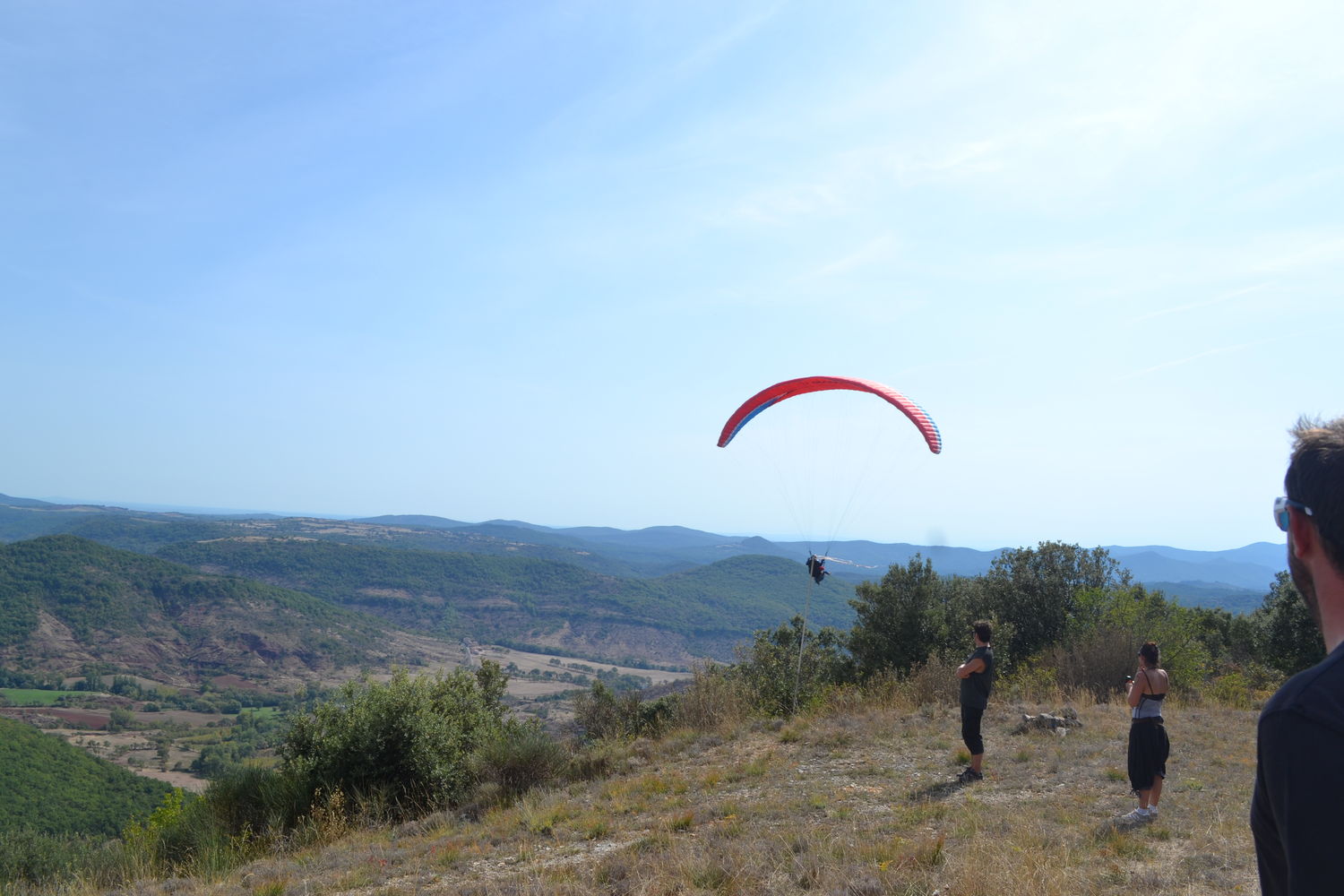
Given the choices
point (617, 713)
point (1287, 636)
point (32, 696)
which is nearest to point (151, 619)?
point (32, 696)

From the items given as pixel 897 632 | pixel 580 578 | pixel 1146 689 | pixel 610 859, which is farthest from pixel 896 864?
pixel 580 578

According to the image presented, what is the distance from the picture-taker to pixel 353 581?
12694cm

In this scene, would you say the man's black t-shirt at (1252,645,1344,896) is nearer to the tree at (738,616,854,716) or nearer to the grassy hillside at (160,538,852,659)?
the tree at (738,616,854,716)

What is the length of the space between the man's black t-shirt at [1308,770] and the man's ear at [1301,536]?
0.31 meters

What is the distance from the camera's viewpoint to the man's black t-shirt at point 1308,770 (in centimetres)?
116

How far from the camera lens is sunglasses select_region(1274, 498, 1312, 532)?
1495 millimetres

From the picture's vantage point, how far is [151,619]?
8662 centimetres

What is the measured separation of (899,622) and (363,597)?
11858 cm

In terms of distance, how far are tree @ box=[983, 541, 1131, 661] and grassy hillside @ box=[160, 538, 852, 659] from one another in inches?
3286

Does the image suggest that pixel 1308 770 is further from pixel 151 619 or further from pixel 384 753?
pixel 151 619

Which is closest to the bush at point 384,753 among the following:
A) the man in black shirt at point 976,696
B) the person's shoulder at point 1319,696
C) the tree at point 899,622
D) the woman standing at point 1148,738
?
the man in black shirt at point 976,696

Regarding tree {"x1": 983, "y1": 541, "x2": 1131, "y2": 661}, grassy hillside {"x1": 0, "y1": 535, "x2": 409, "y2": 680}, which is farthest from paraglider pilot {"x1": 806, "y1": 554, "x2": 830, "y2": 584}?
grassy hillside {"x1": 0, "y1": 535, "x2": 409, "y2": 680}

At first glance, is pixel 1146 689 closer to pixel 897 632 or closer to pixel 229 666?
pixel 897 632

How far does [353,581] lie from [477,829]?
131523 mm
